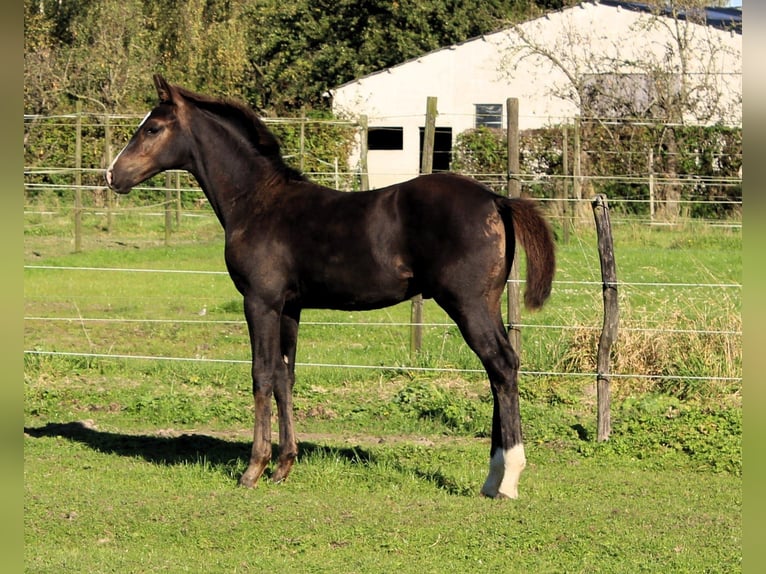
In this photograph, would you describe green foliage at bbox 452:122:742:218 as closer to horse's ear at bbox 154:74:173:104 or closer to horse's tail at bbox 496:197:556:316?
horse's ear at bbox 154:74:173:104

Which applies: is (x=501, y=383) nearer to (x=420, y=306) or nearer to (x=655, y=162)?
(x=420, y=306)

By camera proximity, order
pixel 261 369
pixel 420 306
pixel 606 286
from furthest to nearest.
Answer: pixel 420 306
pixel 606 286
pixel 261 369

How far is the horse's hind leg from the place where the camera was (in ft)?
18.4

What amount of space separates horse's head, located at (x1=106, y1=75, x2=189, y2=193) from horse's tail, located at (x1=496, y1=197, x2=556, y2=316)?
2.21 meters

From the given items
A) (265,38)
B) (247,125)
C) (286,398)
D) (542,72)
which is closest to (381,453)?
(286,398)

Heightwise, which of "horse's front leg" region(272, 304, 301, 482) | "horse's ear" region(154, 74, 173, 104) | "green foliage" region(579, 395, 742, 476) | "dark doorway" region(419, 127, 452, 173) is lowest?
"green foliage" region(579, 395, 742, 476)

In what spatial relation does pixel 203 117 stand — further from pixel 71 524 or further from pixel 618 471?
pixel 618 471

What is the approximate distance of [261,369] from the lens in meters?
6.11

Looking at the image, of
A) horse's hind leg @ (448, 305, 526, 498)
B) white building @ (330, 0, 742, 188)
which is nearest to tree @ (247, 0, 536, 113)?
white building @ (330, 0, 742, 188)

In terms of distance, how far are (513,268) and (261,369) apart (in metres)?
2.71

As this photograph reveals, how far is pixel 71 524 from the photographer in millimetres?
5184

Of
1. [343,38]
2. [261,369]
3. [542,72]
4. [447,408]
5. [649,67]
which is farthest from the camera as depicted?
[343,38]
